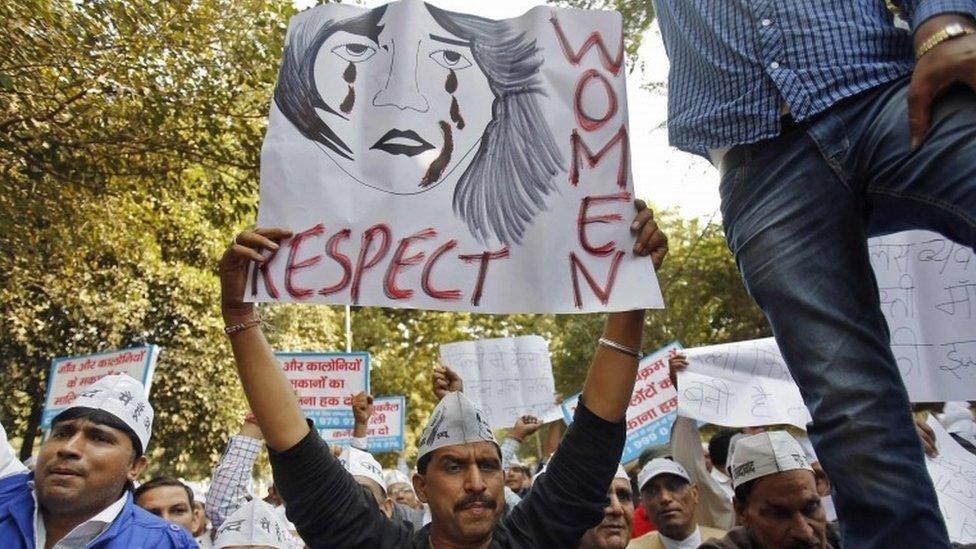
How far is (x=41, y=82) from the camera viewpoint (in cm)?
695

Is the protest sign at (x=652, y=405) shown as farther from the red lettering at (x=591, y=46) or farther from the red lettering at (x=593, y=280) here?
the red lettering at (x=593, y=280)

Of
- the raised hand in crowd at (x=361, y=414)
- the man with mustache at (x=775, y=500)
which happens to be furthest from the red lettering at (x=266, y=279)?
the raised hand in crowd at (x=361, y=414)

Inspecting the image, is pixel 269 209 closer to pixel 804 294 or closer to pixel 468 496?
pixel 468 496

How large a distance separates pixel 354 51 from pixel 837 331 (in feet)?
6.01

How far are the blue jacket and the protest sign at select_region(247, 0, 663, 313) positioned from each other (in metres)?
1.28

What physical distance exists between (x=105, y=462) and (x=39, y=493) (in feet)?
0.80

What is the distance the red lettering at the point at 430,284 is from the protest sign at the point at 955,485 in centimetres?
226

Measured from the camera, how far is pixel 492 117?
289 centimetres

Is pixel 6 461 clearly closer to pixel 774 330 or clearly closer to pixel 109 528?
pixel 109 528

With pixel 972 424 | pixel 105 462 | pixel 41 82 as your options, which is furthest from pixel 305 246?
pixel 41 82

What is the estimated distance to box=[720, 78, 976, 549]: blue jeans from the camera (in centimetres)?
161

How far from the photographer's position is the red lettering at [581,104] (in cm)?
284

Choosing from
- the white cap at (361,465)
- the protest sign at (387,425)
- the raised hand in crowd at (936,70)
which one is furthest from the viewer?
the protest sign at (387,425)

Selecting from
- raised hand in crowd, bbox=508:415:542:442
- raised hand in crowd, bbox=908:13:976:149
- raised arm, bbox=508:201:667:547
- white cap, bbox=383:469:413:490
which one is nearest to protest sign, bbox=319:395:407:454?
white cap, bbox=383:469:413:490
